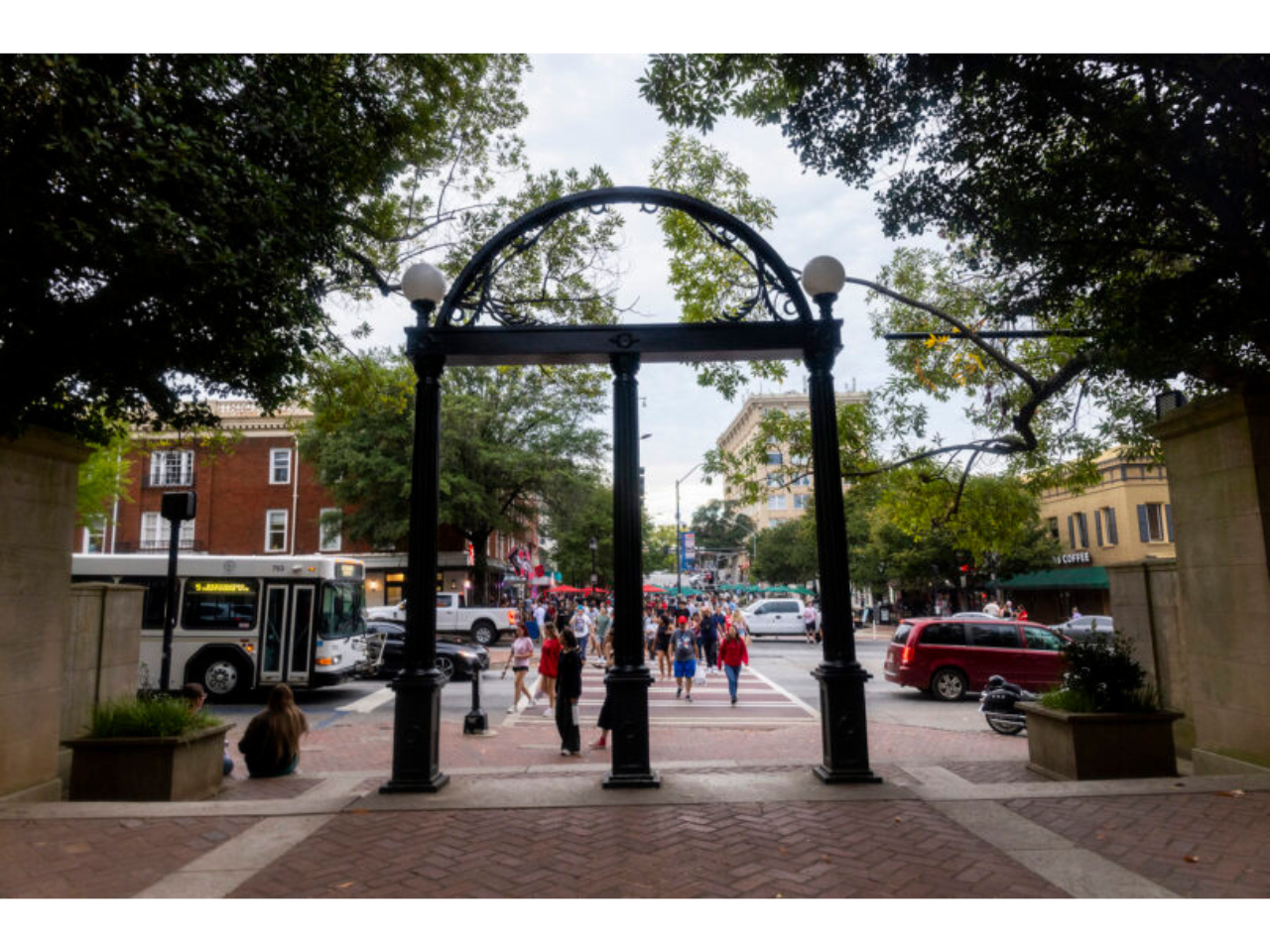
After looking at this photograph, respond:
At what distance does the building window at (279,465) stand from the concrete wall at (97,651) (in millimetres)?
36230

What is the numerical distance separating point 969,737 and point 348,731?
9.21 meters

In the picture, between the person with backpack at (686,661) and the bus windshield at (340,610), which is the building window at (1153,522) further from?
the bus windshield at (340,610)

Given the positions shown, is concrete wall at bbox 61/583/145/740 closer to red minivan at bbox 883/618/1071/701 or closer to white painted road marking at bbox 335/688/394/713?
white painted road marking at bbox 335/688/394/713

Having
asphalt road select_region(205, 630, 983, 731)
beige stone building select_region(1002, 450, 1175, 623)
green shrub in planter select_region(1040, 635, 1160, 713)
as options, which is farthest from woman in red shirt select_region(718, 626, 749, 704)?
beige stone building select_region(1002, 450, 1175, 623)

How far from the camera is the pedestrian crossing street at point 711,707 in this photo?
1309 centimetres

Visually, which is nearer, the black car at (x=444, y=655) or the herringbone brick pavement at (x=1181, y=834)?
the herringbone brick pavement at (x=1181, y=834)

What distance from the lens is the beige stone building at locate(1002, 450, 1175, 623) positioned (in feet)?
119

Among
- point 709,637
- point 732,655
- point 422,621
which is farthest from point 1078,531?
point 422,621

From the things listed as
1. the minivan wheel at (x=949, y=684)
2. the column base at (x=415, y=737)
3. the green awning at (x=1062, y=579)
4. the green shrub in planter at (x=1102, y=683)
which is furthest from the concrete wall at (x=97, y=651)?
the green awning at (x=1062, y=579)

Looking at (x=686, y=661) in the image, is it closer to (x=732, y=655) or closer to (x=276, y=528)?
(x=732, y=655)

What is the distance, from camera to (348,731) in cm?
1187

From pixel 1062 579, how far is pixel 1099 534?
3.90 m

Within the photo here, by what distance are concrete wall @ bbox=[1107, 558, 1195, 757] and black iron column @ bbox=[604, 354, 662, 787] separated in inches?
216

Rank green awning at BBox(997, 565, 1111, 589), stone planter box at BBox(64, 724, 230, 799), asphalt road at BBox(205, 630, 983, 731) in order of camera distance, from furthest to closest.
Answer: green awning at BBox(997, 565, 1111, 589)
asphalt road at BBox(205, 630, 983, 731)
stone planter box at BBox(64, 724, 230, 799)
